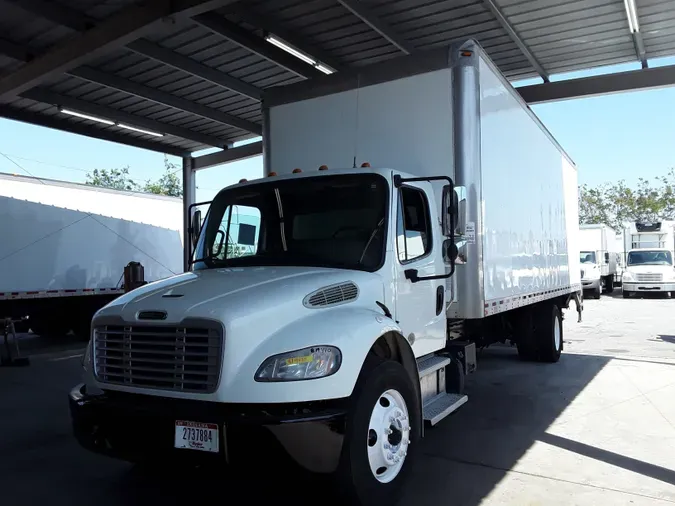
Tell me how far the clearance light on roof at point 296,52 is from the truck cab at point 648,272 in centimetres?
1924

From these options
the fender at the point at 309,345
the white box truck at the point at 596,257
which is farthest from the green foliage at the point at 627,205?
the fender at the point at 309,345

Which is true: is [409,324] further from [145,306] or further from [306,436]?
[145,306]

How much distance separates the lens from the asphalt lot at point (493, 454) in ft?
13.7

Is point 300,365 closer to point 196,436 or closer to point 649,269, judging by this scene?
point 196,436

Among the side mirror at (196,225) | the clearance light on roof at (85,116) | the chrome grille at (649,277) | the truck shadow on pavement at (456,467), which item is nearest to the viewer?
the truck shadow on pavement at (456,467)

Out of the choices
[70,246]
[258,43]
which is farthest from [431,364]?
[70,246]

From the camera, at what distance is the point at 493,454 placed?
5.05m

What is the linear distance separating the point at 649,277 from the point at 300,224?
2445cm

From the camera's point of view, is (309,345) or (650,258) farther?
(650,258)

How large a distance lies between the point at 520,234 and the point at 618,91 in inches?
253

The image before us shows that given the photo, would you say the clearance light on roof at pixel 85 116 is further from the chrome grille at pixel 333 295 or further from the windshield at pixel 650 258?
the windshield at pixel 650 258

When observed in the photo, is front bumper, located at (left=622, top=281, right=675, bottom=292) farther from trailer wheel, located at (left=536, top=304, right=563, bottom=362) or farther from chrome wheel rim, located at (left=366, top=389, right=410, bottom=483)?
chrome wheel rim, located at (left=366, top=389, right=410, bottom=483)

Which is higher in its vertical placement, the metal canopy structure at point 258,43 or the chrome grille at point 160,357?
the metal canopy structure at point 258,43

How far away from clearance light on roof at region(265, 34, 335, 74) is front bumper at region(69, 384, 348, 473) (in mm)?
8189
